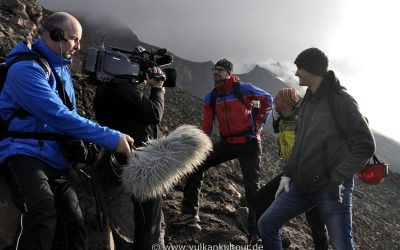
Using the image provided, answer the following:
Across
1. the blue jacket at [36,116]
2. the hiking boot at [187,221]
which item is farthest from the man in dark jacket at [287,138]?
the blue jacket at [36,116]

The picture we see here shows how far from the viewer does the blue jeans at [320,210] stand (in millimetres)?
3607

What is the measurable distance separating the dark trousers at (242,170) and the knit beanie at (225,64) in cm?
128

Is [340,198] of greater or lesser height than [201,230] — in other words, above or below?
above

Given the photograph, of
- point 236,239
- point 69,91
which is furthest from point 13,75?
point 236,239

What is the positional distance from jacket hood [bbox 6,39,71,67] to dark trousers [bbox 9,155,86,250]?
88 cm

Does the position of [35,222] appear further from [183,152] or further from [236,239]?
[236,239]

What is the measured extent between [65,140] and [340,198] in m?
2.68

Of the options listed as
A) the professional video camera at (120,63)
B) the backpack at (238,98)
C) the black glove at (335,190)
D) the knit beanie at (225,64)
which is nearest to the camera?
the black glove at (335,190)

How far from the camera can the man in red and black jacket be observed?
5914mm

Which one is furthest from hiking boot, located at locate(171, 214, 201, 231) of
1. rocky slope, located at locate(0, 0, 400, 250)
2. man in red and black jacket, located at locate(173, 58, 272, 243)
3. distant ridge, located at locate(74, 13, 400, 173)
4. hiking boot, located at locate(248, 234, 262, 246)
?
distant ridge, located at locate(74, 13, 400, 173)

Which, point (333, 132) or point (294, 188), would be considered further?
point (294, 188)

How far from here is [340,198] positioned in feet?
11.9

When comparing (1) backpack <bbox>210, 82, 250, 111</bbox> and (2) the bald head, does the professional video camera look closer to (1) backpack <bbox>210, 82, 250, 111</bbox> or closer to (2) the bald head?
(2) the bald head

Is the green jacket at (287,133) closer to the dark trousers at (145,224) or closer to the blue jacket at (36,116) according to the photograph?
the dark trousers at (145,224)
